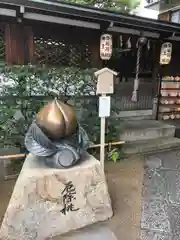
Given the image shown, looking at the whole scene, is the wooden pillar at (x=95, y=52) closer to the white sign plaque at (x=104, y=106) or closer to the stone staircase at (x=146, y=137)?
the stone staircase at (x=146, y=137)

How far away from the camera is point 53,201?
7.85ft

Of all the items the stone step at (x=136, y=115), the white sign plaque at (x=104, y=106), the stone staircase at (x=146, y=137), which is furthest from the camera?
the stone step at (x=136, y=115)

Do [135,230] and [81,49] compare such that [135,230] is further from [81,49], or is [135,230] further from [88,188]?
[81,49]

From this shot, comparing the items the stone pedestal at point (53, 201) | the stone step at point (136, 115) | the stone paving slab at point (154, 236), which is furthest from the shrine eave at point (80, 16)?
the stone paving slab at point (154, 236)

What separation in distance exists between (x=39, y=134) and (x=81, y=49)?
4.13m

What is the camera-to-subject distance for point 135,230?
250cm

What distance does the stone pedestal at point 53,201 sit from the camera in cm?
226

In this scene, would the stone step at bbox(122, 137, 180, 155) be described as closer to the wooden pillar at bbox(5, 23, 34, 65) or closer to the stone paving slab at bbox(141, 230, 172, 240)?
the stone paving slab at bbox(141, 230, 172, 240)

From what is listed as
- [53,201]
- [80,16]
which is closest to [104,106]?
[53,201]

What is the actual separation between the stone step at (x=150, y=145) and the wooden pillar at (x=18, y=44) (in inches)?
129

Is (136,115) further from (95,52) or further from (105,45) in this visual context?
(105,45)

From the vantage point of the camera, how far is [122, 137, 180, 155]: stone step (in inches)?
202

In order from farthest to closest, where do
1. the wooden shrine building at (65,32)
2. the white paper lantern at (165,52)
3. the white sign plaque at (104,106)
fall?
the white paper lantern at (165,52)
the wooden shrine building at (65,32)
the white sign plaque at (104,106)

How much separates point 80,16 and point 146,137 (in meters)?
3.50
